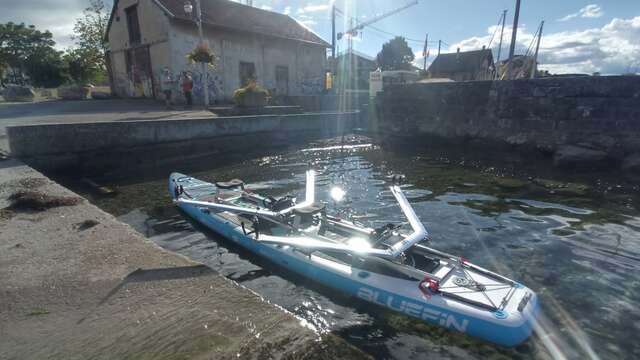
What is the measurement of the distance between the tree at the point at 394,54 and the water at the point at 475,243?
54.1 m

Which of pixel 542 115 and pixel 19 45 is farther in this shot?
pixel 19 45

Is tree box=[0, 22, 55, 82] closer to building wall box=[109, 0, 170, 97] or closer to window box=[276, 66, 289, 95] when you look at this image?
building wall box=[109, 0, 170, 97]

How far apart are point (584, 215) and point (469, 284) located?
580 cm

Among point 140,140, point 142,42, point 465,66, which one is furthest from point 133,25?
point 465,66

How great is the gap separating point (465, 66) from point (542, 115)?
135 ft

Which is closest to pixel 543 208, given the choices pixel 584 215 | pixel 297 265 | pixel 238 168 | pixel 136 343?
pixel 584 215

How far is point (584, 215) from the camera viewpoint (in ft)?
27.0

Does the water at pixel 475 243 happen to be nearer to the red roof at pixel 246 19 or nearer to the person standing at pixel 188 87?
the person standing at pixel 188 87

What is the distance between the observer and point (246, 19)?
89.2 ft

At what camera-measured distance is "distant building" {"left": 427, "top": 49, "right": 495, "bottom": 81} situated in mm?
50875

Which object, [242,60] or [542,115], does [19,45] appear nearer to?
[242,60]

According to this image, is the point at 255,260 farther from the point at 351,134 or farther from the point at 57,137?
the point at 351,134

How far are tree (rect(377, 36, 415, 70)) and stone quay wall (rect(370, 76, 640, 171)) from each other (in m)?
44.7

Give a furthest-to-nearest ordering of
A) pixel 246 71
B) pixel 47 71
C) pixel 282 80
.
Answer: pixel 47 71, pixel 282 80, pixel 246 71
